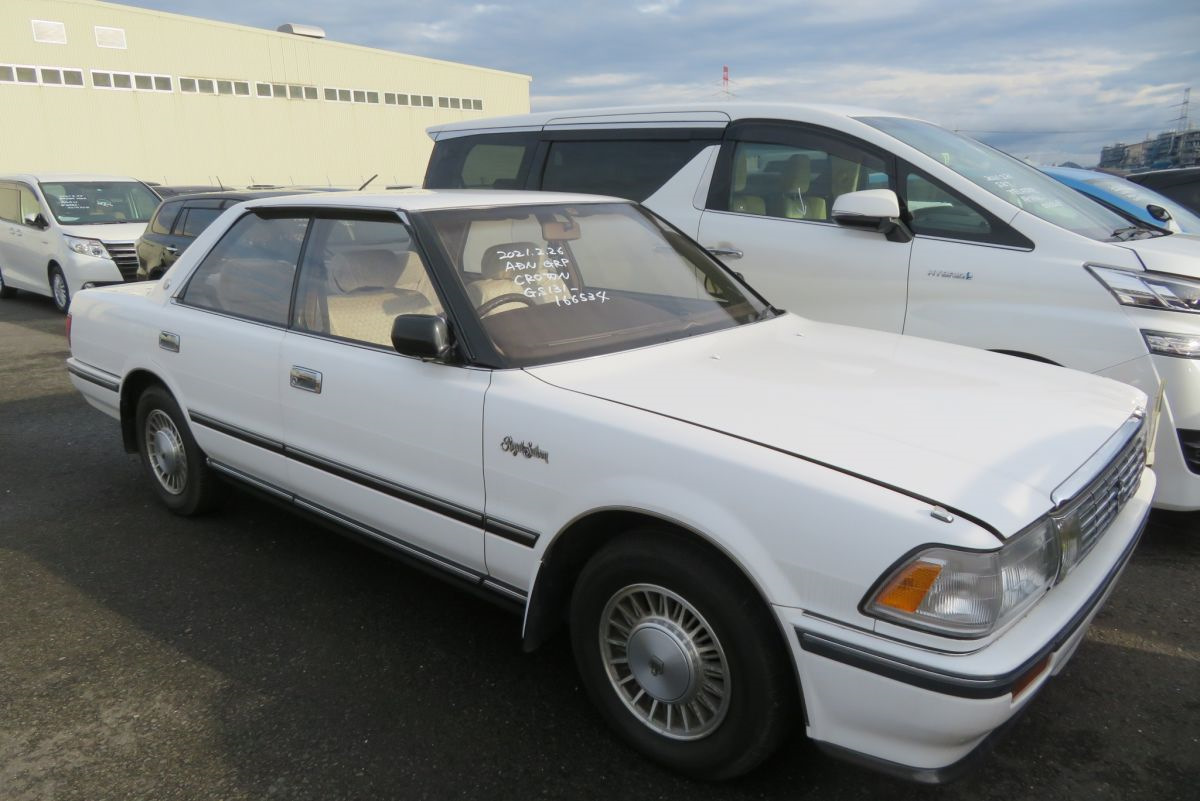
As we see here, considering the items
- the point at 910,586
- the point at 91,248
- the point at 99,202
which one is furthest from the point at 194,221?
the point at 910,586

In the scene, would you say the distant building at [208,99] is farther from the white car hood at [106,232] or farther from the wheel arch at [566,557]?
the wheel arch at [566,557]

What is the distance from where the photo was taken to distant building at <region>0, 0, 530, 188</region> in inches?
1110

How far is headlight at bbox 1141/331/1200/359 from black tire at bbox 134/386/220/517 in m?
4.21

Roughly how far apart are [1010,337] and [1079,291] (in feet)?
1.13

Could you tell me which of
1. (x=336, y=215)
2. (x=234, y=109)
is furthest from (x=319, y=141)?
(x=336, y=215)

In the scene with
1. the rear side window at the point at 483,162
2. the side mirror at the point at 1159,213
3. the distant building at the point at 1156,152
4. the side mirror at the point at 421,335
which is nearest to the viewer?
the side mirror at the point at 421,335

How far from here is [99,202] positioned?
11672mm

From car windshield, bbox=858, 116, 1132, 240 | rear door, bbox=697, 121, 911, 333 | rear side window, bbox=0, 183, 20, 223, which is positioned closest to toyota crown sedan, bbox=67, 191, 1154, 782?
rear door, bbox=697, 121, 911, 333

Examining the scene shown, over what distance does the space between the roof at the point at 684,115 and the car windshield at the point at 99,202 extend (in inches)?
305

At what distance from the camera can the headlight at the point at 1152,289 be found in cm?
372

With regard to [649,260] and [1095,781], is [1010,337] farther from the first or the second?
[1095,781]

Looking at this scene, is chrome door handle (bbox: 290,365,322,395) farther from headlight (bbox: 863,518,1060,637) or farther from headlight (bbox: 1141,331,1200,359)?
headlight (bbox: 1141,331,1200,359)

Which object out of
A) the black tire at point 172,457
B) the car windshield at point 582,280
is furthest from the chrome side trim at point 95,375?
the car windshield at point 582,280

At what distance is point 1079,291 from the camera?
3902 mm
